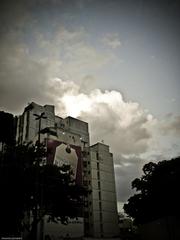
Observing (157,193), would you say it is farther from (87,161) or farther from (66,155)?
(87,161)

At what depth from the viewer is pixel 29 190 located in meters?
30.2

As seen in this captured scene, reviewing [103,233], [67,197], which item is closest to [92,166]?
[103,233]

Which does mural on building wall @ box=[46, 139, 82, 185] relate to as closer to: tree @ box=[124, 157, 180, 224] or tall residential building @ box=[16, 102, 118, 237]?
tall residential building @ box=[16, 102, 118, 237]

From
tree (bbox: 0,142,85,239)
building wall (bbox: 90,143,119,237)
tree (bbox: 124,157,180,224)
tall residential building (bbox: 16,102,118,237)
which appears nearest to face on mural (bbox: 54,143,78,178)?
tall residential building (bbox: 16,102,118,237)

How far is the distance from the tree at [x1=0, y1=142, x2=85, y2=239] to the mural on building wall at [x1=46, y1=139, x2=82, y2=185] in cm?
5238

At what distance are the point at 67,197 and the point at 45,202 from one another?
9.82 ft

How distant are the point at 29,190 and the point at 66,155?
6452 centimetres

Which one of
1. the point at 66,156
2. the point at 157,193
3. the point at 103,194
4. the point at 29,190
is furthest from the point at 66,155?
the point at 29,190

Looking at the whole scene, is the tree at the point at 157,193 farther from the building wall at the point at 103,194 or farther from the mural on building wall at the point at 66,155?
the building wall at the point at 103,194

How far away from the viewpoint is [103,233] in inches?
3991

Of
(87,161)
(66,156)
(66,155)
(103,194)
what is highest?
(87,161)

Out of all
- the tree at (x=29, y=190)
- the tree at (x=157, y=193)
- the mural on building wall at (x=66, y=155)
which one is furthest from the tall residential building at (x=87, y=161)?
the tree at (x=29, y=190)

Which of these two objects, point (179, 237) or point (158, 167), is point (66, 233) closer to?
point (158, 167)

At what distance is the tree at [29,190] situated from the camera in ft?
89.1
